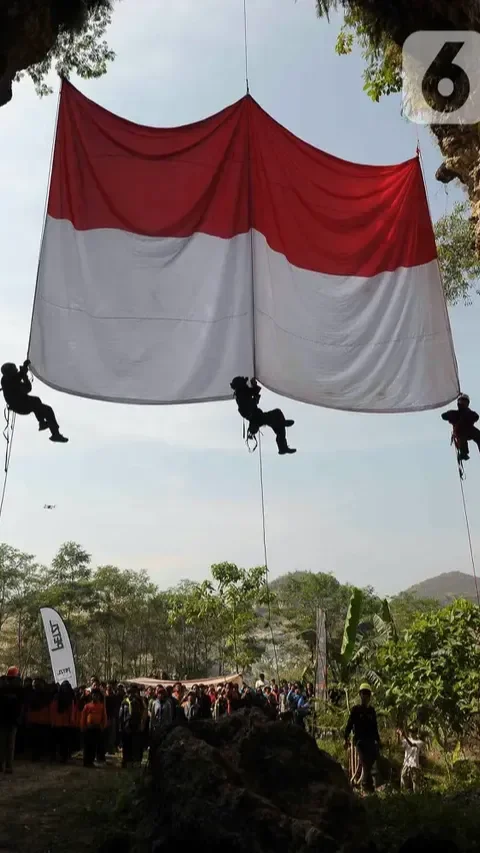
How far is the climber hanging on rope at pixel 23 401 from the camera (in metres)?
7.26

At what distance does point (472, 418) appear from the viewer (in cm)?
850

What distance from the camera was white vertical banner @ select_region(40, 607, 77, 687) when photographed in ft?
61.7

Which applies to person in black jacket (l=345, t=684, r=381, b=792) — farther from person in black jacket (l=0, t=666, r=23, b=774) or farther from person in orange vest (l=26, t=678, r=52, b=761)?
person in orange vest (l=26, t=678, r=52, b=761)

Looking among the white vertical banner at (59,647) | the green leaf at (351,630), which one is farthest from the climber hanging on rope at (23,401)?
the white vertical banner at (59,647)

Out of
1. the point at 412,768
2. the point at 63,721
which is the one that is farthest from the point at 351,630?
the point at 63,721

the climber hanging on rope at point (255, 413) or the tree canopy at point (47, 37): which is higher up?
the tree canopy at point (47, 37)

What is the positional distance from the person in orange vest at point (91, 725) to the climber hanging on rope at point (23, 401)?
19.6 feet

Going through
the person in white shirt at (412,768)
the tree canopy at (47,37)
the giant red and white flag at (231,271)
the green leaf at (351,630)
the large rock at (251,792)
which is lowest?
the person in white shirt at (412,768)

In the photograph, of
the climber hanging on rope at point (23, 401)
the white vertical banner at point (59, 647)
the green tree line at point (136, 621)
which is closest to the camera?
the climber hanging on rope at point (23, 401)

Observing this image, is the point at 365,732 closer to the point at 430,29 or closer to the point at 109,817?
the point at 109,817

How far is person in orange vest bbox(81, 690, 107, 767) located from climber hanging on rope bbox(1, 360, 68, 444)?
19.6ft

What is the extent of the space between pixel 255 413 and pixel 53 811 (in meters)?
4.55

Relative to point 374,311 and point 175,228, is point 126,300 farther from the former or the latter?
point 374,311

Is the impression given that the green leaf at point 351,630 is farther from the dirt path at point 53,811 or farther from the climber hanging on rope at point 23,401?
the climber hanging on rope at point 23,401
